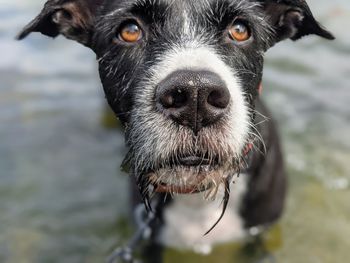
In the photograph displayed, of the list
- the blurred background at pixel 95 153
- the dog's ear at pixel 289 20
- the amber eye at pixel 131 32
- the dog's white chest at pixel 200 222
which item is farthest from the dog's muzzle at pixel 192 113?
the blurred background at pixel 95 153

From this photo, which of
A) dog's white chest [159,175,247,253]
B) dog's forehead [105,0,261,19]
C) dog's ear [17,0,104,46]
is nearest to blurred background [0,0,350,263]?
dog's white chest [159,175,247,253]

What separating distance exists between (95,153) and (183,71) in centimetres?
379

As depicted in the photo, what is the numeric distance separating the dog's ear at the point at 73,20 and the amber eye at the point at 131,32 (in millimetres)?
541

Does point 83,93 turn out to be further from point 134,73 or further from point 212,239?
point 134,73

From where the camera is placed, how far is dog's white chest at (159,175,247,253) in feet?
13.0

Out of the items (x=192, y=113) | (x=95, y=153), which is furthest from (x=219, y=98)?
(x=95, y=153)

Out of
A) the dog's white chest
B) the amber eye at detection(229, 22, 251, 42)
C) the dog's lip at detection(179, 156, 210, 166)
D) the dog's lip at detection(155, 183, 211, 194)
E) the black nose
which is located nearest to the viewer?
the black nose

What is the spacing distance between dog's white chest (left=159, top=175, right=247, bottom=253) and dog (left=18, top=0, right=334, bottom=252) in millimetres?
801

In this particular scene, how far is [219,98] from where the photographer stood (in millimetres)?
2580

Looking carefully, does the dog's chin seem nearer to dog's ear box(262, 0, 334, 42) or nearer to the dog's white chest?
the dog's white chest

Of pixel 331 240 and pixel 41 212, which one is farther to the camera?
pixel 41 212

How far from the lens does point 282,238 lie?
4.75 m

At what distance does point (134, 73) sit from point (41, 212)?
9.12ft

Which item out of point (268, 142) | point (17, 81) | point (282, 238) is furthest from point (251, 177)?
point (17, 81)
